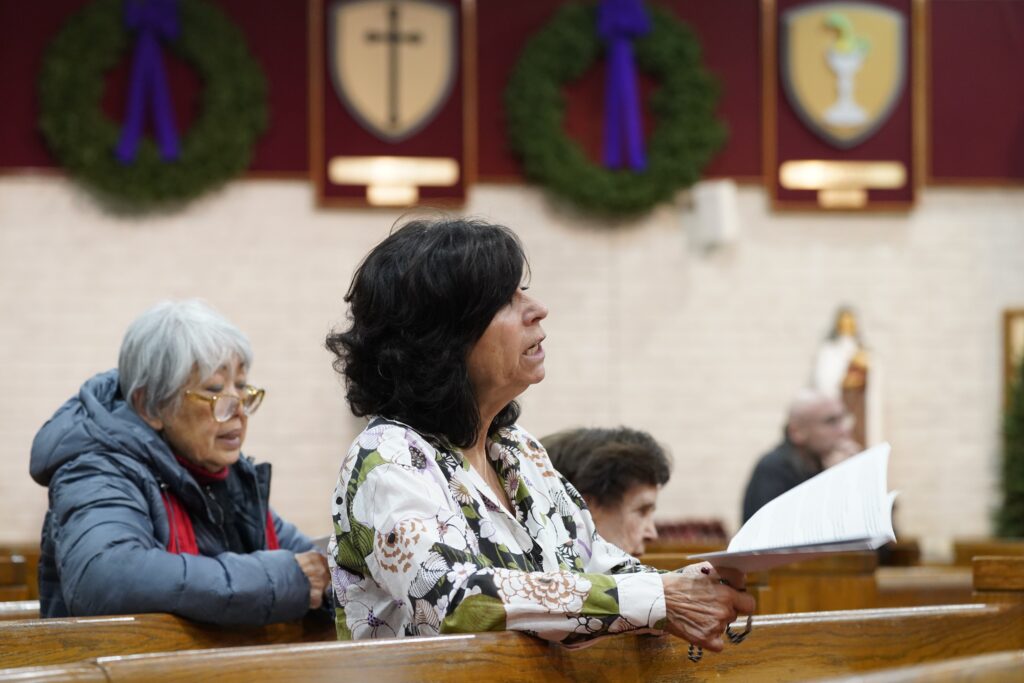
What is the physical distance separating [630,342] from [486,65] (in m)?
1.93

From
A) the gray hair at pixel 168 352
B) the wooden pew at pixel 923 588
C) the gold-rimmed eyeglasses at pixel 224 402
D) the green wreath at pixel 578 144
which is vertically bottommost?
the wooden pew at pixel 923 588

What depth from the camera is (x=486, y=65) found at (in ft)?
27.2

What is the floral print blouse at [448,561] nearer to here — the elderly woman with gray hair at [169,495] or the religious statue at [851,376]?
the elderly woman with gray hair at [169,495]

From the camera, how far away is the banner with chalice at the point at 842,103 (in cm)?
848

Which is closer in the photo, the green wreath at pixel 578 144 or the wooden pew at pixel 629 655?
the wooden pew at pixel 629 655

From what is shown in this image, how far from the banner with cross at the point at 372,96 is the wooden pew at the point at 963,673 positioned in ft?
22.9

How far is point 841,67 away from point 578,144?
1.75 m

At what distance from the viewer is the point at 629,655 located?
1.85m

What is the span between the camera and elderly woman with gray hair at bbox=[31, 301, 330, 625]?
241 centimetres

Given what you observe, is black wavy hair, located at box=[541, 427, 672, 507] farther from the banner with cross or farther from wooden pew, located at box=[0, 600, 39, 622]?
the banner with cross

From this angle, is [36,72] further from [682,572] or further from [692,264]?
[682,572]

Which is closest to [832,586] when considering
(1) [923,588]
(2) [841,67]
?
(1) [923,588]

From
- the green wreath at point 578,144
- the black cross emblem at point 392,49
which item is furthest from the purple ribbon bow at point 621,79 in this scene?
the black cross emblem at point 392,49

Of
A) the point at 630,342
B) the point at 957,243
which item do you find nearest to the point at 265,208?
the point at 630,342
